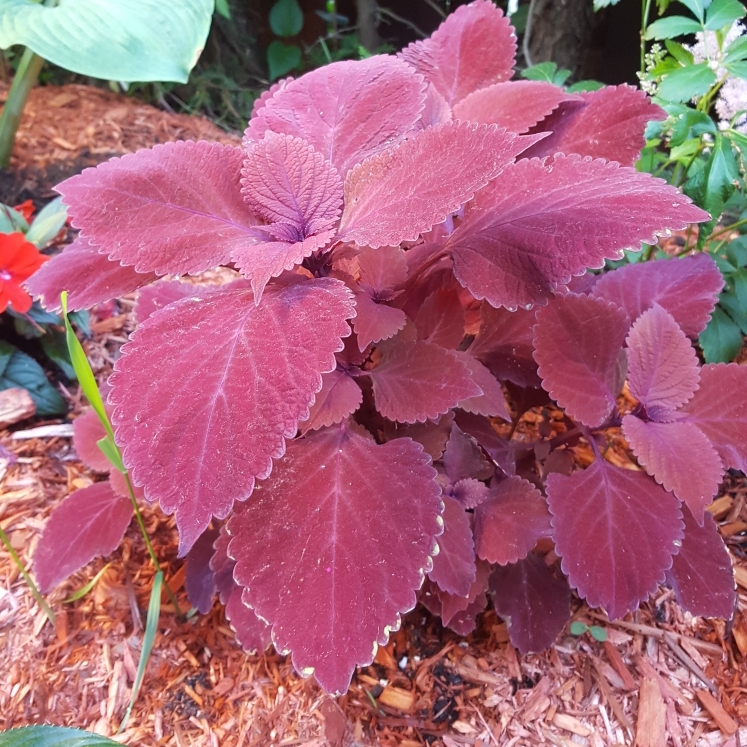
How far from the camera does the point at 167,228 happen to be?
0.59m

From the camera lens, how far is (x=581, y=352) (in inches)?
27.3

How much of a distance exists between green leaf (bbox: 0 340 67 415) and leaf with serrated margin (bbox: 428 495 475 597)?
845 mm

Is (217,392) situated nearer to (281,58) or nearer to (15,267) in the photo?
(15,267)

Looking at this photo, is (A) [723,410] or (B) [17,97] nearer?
(A) [723,410]

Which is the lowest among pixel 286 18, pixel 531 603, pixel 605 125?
pixel 531 603

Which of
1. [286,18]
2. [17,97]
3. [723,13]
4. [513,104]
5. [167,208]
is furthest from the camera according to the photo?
[286,18]

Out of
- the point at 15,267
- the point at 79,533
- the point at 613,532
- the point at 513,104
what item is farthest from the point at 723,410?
the point at 15,267

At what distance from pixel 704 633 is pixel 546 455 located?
0.36 meters

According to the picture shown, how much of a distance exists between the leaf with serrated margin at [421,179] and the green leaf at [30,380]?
837mm

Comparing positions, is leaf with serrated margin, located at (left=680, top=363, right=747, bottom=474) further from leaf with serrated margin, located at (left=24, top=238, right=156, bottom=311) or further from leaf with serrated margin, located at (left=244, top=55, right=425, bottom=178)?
leaf with serrated margin, located at (left=24, top=238, right=156, bottom=311)

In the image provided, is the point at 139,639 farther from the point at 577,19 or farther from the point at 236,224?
the point at 577,19

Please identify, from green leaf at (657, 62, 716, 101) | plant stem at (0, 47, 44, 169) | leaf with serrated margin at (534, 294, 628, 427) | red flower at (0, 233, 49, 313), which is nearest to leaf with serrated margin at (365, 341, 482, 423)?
leaf with serrated margin at (534, 294, 628, 427)

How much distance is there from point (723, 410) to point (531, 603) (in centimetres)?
34

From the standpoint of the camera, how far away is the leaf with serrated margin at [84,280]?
625 millimetres
